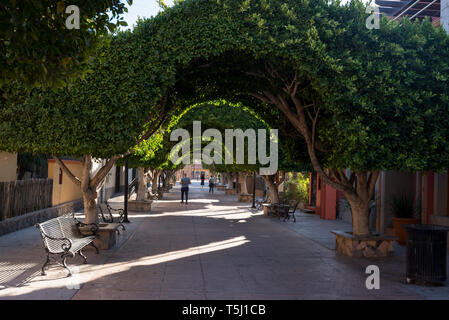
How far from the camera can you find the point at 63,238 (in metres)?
7.68

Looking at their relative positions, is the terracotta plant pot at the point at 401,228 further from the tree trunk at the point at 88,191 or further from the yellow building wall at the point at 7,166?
the yellow building wall at the point at 7,166

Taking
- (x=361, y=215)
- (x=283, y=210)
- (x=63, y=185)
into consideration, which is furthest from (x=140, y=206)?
(x=361, y=215)

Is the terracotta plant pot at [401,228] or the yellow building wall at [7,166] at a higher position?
the yellow building wall at [7,166]

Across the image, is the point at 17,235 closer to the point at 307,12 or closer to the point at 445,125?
the point at 307,12

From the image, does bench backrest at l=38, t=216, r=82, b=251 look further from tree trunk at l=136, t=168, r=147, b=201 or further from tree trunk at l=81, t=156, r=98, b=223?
tree trunk at l=136, t=168, r=147, b=201

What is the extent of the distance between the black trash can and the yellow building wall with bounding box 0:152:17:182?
12.8m

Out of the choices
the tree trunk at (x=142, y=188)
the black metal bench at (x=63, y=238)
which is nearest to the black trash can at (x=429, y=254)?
the black metal bench at (x=63, y=238)

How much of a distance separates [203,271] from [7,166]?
9942mm

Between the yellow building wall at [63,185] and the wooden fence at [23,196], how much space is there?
2.49m

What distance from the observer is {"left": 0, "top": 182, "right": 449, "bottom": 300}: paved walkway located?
21.5ft

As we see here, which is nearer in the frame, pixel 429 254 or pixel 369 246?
pixel 429 254

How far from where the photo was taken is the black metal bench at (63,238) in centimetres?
754

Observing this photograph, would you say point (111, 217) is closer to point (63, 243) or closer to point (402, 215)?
point (63, 243)

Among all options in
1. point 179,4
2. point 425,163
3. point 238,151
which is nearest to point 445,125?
point 425,163
